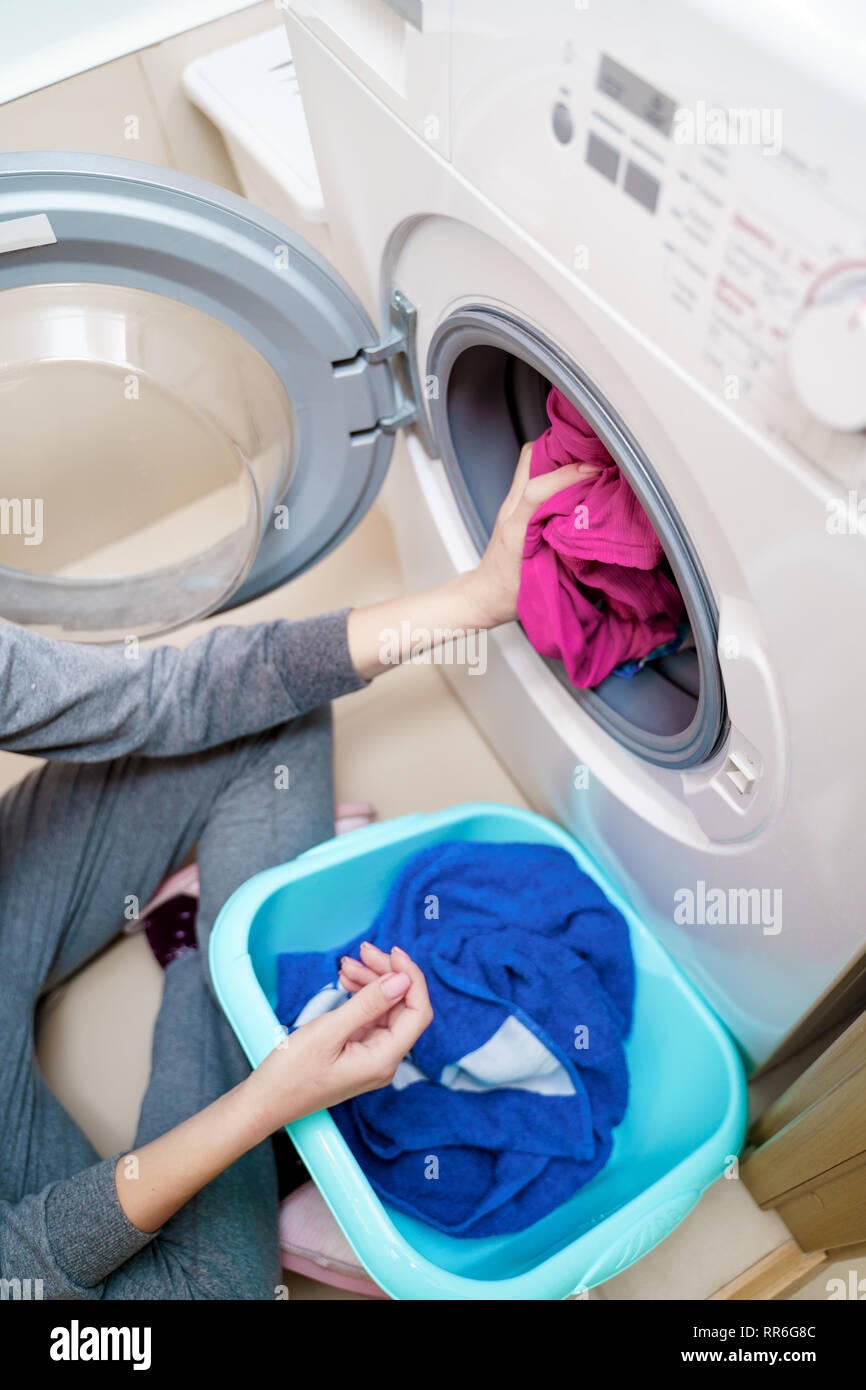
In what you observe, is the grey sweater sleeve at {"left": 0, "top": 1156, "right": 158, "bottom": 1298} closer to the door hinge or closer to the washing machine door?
the washing machine door

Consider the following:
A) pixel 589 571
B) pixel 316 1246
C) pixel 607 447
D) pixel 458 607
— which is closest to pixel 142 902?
pixel 316 1246

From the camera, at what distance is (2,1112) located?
0.96 metres

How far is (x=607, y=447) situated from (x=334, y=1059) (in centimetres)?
51

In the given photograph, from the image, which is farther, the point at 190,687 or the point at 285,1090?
the point at 190,687

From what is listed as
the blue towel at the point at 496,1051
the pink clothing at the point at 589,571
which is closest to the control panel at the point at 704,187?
the pink clothing at the point at 589,571

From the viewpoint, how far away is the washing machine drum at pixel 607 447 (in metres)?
0.65

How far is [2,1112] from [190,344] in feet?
2.42

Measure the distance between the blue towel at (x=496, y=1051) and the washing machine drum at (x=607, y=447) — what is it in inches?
9.2

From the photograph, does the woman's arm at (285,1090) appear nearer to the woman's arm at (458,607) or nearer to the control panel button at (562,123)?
the woman's arm at (458,607)

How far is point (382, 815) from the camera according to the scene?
1.33 meters

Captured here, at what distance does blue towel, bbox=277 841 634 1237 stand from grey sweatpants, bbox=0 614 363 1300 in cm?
13

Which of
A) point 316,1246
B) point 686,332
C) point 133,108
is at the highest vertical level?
point 133,108

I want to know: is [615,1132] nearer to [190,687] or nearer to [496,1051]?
[496,1051]
